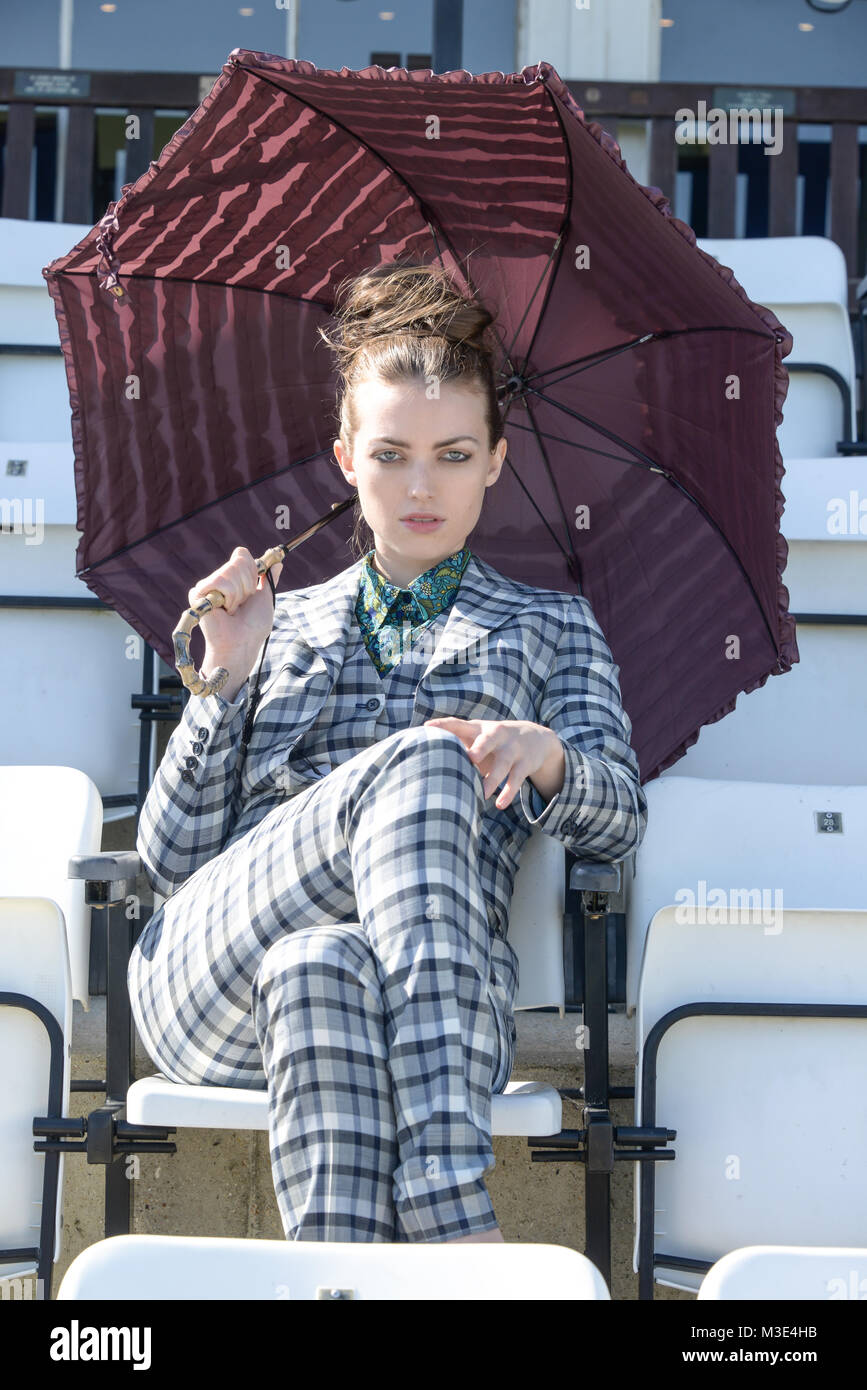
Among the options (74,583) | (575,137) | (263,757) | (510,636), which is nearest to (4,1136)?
(263,757)

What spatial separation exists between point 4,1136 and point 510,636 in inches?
35.1

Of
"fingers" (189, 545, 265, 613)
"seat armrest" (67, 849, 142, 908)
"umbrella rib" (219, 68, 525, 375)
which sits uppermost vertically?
"umbrella rib" (219, 68, 525, 375)

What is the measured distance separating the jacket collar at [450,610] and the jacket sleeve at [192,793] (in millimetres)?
174

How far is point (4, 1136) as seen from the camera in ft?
5.53

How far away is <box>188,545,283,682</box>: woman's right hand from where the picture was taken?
184 centimetres

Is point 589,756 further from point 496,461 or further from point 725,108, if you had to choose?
point 725,108

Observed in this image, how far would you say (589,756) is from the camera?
5.96 feet

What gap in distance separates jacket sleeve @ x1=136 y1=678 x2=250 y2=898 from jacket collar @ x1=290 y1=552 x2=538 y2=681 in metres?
0.17

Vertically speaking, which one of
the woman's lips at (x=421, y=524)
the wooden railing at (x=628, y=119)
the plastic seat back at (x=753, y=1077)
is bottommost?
the plastic seat back at (x=753, y=1077)

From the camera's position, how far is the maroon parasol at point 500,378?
1919 mm

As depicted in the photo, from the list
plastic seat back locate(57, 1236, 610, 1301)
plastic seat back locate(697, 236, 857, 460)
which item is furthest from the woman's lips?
plastic seat back locate(697, 236, 857, 460)

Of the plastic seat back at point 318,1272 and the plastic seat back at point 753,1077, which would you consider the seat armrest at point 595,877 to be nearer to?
the plastic seat back at point 753,1077

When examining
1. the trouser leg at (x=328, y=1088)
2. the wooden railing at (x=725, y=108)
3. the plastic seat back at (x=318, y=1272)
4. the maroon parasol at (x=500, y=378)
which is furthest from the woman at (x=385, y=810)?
the wooden railing at (x=725, y=108)

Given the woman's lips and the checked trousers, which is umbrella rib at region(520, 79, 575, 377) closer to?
the woman's lips
